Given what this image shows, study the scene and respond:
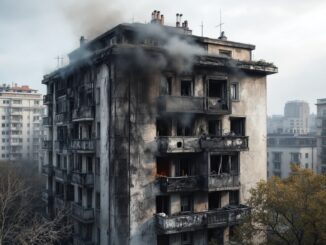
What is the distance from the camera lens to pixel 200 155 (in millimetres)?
32125

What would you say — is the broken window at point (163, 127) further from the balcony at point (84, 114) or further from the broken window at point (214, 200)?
the broken window at point (214, 200)

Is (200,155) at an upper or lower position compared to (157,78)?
lower

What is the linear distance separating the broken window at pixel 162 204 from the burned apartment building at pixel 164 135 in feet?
0.28

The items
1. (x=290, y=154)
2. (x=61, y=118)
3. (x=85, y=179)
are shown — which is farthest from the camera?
(x=290, y=154)

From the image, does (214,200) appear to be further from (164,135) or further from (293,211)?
(293,211)

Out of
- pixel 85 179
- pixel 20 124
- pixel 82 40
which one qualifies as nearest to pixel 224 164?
pixel 85 179

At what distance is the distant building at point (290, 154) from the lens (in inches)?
3716

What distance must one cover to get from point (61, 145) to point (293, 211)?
26928 mm

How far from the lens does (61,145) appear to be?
42.8 m

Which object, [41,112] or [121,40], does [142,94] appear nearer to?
[121,40]

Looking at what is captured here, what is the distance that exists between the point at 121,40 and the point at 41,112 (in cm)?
10316

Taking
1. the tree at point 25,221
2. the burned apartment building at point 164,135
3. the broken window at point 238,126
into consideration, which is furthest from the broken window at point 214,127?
the tree at point 25,221

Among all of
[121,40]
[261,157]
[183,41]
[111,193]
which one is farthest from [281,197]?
[121,40]

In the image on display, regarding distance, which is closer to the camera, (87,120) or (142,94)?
(142,94)
